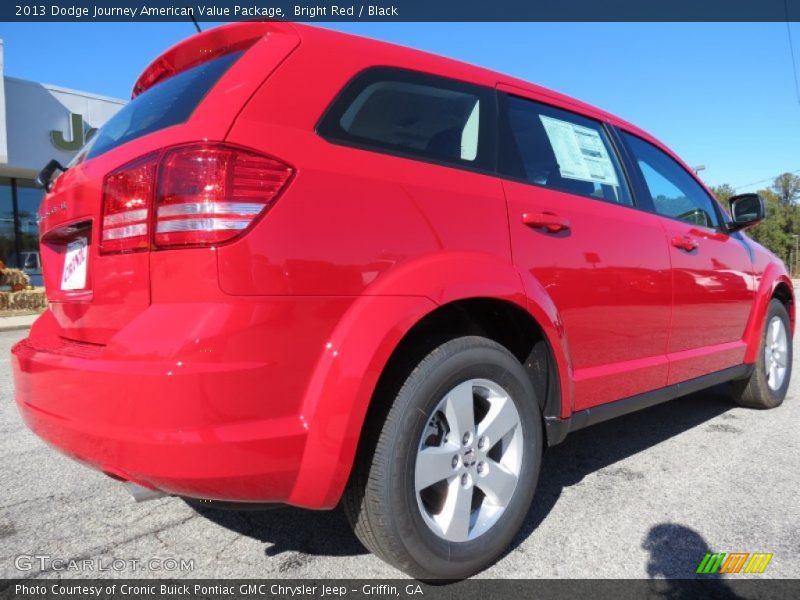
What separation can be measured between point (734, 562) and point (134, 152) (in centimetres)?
248

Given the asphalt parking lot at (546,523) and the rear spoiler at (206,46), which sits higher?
the rear spoiler at (206,46)


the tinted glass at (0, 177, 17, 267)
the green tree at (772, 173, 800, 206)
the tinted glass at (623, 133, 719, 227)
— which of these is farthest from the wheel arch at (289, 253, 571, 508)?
the green tree at (772, 173, 800, 206)

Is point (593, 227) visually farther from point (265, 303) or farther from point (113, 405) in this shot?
point (113, 405)

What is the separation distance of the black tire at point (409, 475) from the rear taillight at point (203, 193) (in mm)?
706

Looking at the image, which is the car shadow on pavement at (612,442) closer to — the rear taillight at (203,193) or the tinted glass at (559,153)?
the tinted glass at (559,153)

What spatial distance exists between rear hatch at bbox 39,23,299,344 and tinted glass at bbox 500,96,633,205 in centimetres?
103

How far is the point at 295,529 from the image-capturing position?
241cm

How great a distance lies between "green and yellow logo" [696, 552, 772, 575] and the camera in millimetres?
2100

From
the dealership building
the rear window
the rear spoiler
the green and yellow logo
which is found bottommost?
the green and yellow logo

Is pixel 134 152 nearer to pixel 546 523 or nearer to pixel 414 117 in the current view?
pixel 414 117

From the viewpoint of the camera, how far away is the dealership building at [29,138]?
1366 cm

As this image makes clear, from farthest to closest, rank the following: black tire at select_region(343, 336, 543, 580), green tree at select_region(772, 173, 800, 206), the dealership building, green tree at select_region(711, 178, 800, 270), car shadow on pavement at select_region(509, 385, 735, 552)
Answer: green tree at select_region(772, 173, 800, 206) < green tree at select_region(711, 178, 800, 270) < the dealership building < car shadow on pavement at select_region(509, 385, 735, 552) < black tire at select_region(343, 336, 543, 580)

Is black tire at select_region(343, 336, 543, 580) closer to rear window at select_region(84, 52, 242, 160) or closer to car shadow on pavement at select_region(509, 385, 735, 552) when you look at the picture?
car shadow on pavement at select_region(509, 385, 735, 552)

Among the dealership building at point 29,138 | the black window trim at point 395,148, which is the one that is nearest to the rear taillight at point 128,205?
the black window trim at point 395,148
